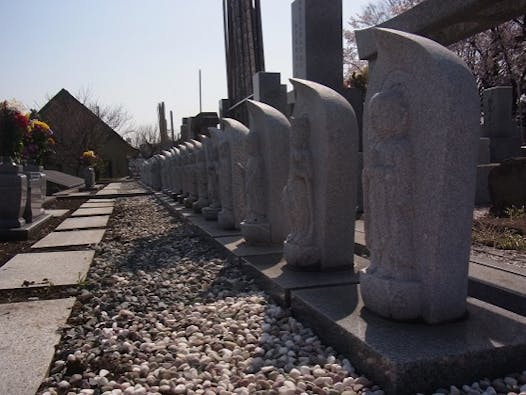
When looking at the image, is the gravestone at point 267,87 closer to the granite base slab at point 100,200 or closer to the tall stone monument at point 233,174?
the tall stone monument at point 233,174

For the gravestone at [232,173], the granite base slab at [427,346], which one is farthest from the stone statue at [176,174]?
the granite base slab at [427,346]

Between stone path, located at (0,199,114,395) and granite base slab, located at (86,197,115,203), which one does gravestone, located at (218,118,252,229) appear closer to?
stone path, located at (0,199,114,395)

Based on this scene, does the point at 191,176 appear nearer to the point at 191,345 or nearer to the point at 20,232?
the point at 20,232

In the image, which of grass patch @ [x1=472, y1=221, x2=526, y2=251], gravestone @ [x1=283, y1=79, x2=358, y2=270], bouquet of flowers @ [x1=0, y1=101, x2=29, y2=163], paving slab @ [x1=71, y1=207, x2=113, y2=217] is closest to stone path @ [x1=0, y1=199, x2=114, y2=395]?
gravestone @ [x1=283, y1=79, x2=358, y2=270]

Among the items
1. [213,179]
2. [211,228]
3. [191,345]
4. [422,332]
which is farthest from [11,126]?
[422,332]

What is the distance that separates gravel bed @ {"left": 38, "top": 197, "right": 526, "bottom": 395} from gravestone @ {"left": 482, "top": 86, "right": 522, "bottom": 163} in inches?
362

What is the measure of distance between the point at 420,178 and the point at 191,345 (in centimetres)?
156

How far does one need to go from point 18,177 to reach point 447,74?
21.5ft

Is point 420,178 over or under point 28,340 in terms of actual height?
over

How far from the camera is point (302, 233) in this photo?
3723mm

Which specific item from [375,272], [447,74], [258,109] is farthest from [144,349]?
[258,109]

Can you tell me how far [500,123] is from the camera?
37.6ft

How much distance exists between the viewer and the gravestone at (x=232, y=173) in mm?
5676

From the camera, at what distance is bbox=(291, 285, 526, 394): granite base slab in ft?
6.72
